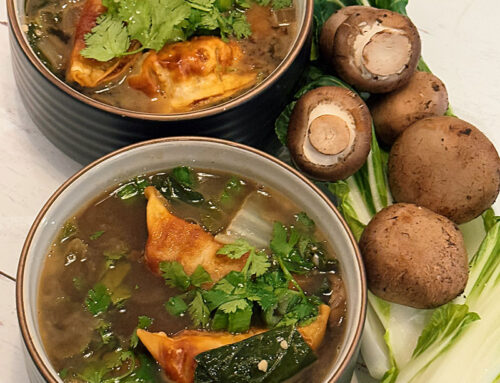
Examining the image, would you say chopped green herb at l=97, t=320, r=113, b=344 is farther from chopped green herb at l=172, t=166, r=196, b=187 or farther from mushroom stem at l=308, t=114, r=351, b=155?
mushroom stem at l=308, t=114, r=351, b=155

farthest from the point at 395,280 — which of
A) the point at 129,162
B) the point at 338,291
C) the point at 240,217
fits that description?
the point at 129,162

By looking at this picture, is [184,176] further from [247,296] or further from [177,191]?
[247,296]

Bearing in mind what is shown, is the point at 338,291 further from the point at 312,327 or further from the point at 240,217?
the point at 240,217

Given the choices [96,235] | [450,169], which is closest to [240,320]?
[96,235]

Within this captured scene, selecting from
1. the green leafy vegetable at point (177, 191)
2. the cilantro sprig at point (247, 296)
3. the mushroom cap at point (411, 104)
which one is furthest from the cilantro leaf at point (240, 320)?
the mushroom cap at point (411, 104)

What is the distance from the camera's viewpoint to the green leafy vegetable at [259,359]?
5.13 ft

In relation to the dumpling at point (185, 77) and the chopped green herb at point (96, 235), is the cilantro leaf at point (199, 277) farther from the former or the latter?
the dumpling at point (185, 77)

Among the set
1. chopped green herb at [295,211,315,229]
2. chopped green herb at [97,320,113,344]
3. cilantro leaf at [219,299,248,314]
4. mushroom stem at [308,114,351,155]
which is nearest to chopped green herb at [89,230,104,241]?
chopped green herb at [97,320,113,344]

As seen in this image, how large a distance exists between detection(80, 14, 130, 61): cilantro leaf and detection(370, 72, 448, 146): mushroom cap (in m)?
0.72

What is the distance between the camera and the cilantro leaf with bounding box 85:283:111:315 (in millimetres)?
1673

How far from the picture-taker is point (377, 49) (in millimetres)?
2014

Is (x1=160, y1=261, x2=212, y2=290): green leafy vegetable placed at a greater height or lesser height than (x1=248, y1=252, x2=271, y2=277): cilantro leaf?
lesser

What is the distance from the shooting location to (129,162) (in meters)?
1.83

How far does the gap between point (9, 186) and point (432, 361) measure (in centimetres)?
123
